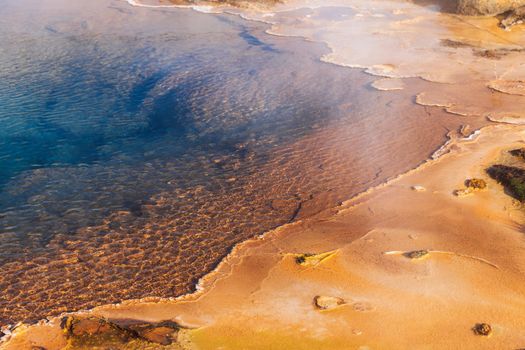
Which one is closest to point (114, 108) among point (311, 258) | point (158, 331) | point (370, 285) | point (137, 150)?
point (137, 150)

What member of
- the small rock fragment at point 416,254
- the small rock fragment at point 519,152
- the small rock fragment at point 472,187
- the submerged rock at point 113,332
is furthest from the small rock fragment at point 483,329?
the small rock fragment at point 519,152

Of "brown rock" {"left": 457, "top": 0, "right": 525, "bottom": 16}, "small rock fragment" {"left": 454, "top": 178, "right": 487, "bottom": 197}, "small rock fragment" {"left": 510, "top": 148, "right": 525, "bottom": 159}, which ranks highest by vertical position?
"brown rock" {"left": 457, "top": 0, "right": 525, "bottom": 16}

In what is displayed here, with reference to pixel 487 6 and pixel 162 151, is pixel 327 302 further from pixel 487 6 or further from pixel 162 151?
pixel 487 6

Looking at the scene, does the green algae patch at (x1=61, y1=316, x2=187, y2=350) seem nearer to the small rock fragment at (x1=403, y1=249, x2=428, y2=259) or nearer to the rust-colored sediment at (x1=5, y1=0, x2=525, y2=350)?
Answer: the rust-colored sediment at (x1=5, y1=0, x2=525, y2=350)

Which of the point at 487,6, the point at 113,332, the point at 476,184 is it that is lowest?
the point at 113,332

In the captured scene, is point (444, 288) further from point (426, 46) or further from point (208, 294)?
point (426, 46)

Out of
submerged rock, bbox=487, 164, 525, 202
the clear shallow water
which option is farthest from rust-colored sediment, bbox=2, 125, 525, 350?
the clear shallow water
